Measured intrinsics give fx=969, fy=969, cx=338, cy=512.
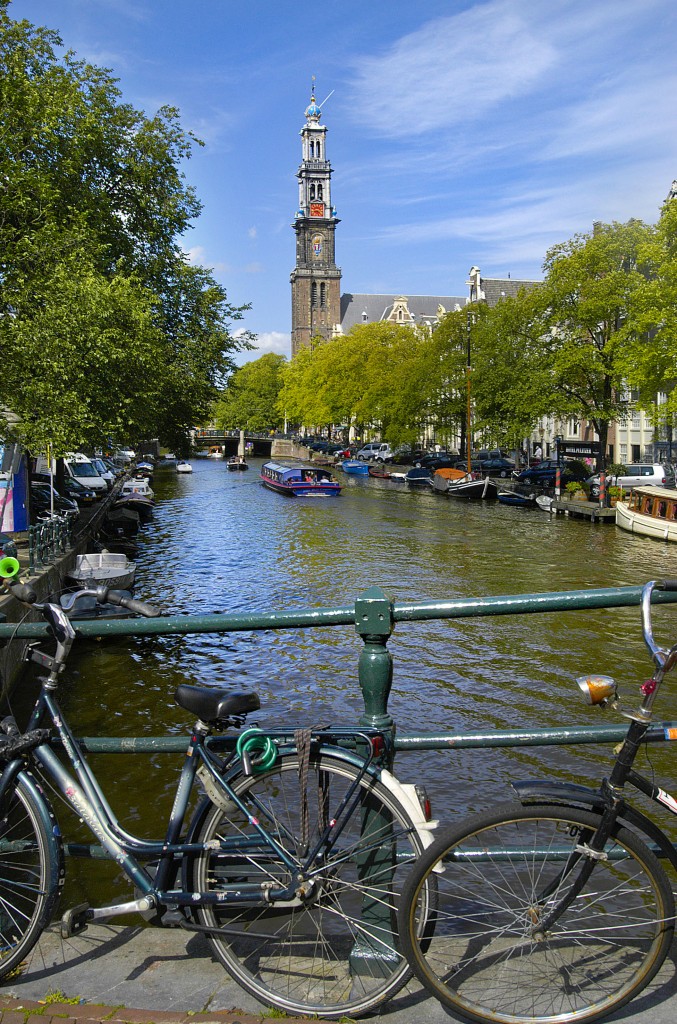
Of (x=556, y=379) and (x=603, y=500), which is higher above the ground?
(x=556, y=379)

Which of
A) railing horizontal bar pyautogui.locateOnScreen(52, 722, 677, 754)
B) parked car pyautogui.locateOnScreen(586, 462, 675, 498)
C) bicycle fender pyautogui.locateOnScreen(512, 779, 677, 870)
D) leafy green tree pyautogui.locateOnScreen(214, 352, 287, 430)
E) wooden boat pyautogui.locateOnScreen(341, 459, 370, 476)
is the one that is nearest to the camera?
bicycle fender pyautogui.locateOnScreen(512, 779, 677, 870)

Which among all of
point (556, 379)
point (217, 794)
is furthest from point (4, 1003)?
point (556, 379)

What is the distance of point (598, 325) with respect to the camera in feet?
155

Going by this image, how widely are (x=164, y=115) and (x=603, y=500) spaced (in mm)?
23828

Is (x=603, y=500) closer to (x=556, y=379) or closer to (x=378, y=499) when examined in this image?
(x=556, y=379)

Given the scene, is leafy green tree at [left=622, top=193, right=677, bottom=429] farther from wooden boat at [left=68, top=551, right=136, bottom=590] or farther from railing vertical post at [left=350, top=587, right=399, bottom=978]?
railing vertical post at [left=350, top=587, right=399, bottom=978]

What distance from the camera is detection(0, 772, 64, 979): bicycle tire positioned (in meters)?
3.28

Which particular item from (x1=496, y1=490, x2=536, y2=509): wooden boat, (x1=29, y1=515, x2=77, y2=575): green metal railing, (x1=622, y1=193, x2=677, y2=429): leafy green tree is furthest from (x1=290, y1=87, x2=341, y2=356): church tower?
(x1=29, y1=515, x2=77, y2=575): green metal railing

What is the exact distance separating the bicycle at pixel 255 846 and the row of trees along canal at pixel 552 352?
103 feet

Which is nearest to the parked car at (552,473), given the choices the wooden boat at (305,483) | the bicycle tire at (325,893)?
the wooden boat at (305,483)

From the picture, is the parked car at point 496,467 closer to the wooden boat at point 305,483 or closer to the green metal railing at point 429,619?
the wooden boat at point 305,483

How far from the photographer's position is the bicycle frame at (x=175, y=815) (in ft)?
10.4

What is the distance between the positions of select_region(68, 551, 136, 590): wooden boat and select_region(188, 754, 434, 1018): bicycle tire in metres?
16.3

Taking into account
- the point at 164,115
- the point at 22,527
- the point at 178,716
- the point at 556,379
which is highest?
the point at 164,115
